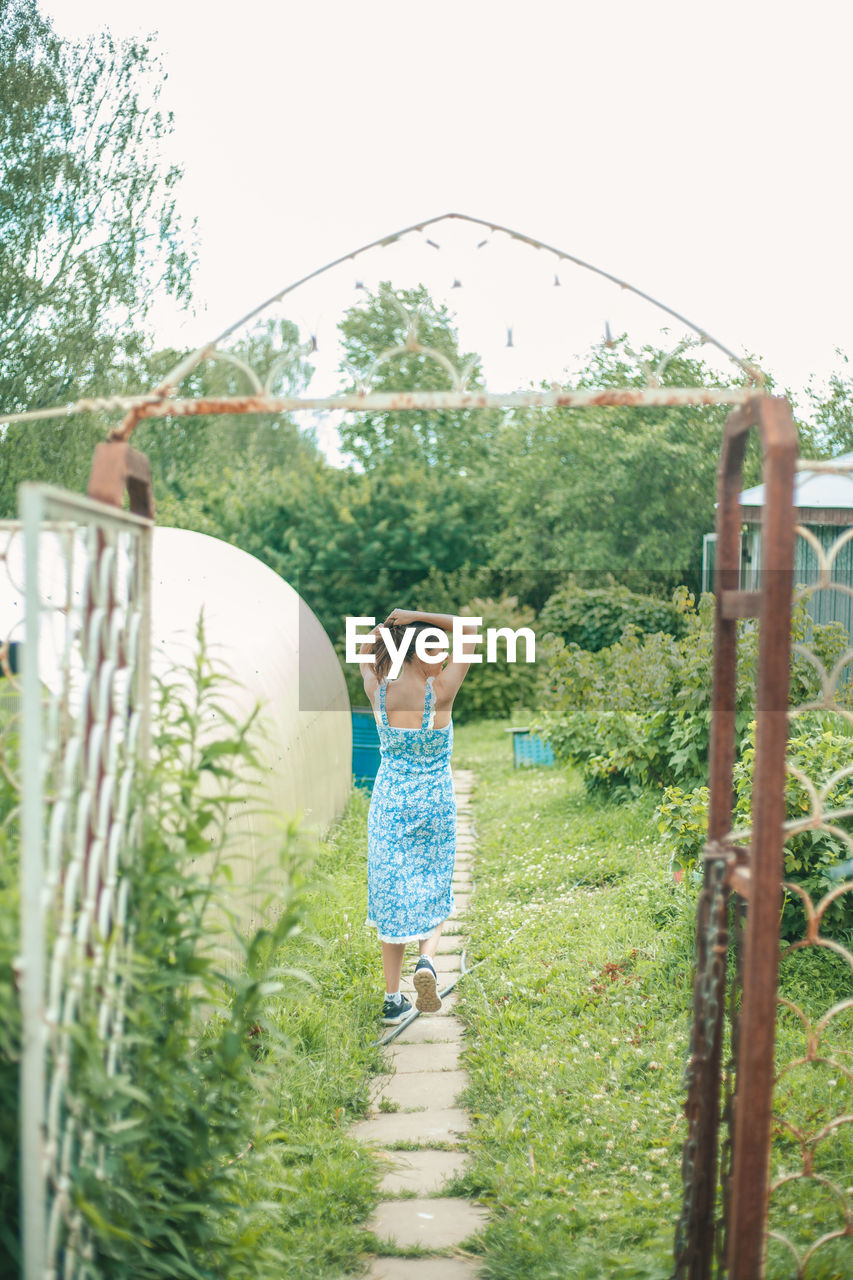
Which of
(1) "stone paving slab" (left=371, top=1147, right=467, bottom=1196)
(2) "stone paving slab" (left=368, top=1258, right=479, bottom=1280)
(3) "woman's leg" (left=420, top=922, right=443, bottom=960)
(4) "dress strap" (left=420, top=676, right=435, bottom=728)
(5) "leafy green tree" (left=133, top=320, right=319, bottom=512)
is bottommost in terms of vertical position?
(1) "stone paving slab" (left=371, top=1147, right=467, bottom=1196)

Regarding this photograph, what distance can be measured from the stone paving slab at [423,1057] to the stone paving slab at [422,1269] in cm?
124

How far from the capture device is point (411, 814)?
4508 mm

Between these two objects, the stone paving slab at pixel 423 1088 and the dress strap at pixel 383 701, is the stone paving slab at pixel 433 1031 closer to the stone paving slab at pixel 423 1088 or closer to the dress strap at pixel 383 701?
the stone paving slab at pixel 423 1088

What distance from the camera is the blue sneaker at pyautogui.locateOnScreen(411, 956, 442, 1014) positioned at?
4.38m

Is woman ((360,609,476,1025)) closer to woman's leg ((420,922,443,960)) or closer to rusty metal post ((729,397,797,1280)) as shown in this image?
woman's leg ((420,922,443,960))

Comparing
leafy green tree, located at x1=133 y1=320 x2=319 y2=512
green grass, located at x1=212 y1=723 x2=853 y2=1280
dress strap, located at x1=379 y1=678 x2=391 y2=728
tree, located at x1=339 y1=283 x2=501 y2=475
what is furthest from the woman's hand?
tree, located at x1=339 y1=283 x2=501 y2=475

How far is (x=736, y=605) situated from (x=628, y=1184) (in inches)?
74.1

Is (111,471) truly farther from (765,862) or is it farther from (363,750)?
(363,750)

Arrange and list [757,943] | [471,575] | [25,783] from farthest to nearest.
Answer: [471,575], [757,943], [25,783]

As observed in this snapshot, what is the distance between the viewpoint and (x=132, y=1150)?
2041 mm

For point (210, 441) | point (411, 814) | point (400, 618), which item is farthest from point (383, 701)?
point (210, 441)

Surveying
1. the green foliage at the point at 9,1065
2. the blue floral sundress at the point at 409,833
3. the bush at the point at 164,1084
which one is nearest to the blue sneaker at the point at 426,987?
the blue floral sundress at the point at 409,833

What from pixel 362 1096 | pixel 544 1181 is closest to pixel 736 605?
pixel 544 1181

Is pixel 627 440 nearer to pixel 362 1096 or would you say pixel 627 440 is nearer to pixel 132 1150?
pixel 362 1096
